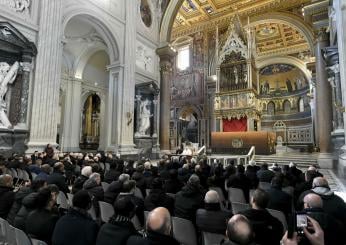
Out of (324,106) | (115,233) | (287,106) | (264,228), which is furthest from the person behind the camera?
(287,106)

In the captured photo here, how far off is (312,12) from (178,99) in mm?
13330

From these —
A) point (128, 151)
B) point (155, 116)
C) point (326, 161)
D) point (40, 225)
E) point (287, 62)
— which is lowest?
point (40, 225)

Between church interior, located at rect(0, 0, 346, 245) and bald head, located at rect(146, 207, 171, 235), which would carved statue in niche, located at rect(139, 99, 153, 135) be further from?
bald head, located at rect(146, 207, 171, 235)

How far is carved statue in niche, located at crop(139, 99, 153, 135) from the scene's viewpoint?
1225cm

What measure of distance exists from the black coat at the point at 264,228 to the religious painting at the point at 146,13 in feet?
42.9

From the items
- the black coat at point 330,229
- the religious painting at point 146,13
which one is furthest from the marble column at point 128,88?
the black coat at point 330,229

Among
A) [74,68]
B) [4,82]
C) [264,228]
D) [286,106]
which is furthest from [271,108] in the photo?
[264,228]

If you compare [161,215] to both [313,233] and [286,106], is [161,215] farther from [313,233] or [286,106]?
[286,106]

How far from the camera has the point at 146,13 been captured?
1351cm

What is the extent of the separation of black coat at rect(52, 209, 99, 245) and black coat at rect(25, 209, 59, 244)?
7.3 inches

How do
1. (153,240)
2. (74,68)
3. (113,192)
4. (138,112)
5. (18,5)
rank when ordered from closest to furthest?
(153,240), (113,192), (18,5), (138,112), (74,68)

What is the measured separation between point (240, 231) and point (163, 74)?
516 inches

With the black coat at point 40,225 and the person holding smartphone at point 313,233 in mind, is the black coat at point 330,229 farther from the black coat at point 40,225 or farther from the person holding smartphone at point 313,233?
the black coat at point 40,225

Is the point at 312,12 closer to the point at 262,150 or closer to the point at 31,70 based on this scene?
the point at 262,150
